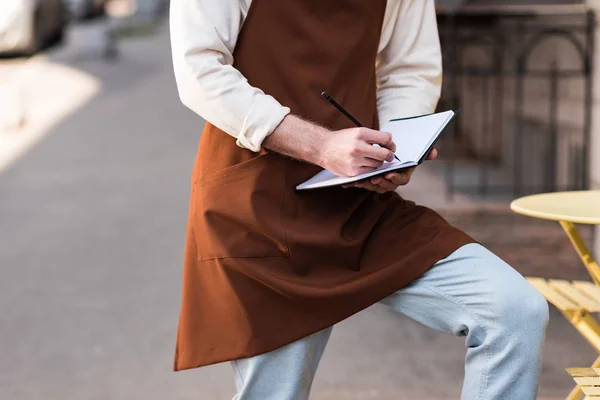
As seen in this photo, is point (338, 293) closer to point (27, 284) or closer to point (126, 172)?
point (27, 284)

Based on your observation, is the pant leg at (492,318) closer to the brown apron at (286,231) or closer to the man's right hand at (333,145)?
the brown apron at (286,231)

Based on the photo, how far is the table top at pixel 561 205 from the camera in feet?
9.02

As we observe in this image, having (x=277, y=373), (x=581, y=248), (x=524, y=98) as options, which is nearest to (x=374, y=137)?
(x=277, y=373)

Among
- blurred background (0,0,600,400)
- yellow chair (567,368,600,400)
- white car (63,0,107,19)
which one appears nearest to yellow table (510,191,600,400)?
yellow chair (567,368,600,400)

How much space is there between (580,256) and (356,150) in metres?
1.13

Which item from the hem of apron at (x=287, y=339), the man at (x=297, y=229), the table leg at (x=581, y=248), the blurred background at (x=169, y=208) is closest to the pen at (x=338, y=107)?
the man at (x=297, y=229)

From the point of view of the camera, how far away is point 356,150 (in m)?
2.18

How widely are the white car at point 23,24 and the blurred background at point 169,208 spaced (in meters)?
2.06

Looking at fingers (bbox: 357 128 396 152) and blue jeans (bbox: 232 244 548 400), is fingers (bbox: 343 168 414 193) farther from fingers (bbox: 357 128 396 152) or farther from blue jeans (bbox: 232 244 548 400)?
blue jeans (bbox: 232 244 548 400)

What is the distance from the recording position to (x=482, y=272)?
225cm

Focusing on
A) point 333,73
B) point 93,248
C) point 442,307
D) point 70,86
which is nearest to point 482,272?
→ point 442,307

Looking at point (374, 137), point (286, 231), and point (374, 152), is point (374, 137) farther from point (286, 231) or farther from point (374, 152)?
point (286, 231)

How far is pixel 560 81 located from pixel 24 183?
4479 mm

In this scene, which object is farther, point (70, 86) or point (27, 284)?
point (70, 86)
